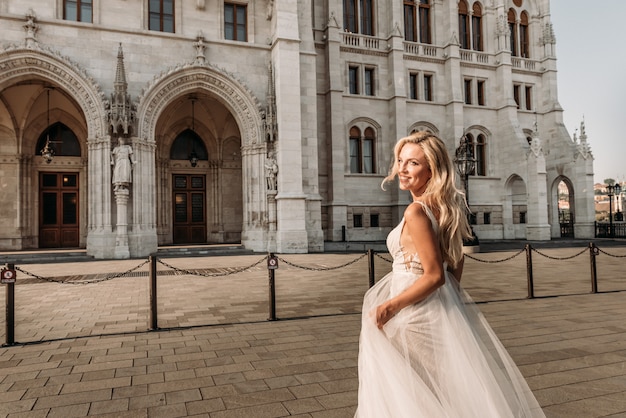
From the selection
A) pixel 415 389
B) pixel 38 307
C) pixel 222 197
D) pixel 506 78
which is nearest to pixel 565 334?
pixel 415 389

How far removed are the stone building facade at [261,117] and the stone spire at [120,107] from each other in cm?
6

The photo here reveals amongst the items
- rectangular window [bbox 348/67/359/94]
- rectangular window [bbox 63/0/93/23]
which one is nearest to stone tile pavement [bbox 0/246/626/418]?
rectangular window [bbox 63/0/93/23]

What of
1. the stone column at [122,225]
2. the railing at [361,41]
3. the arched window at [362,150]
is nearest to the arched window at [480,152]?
the arched window at [362,150]

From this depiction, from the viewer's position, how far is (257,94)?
19922mm

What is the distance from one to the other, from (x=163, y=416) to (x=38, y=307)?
228 inches

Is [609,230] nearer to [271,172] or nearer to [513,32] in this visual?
[513,32]

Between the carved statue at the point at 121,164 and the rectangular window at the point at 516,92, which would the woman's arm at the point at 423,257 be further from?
the rectangular window at the point at 516,92

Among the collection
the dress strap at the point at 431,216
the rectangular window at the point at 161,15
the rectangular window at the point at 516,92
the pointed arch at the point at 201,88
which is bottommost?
the dress strap at the point at 431,216

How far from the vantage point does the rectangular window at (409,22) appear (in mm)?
26875

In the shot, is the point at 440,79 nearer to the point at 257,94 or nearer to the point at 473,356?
the point at 257,94

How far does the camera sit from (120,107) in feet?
56.2

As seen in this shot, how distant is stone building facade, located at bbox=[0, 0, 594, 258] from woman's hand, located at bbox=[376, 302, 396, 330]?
16.8 meters

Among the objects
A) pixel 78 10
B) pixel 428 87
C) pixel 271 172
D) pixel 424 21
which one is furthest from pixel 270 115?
pixel 424 21

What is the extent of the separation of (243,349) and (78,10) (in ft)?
59.4
